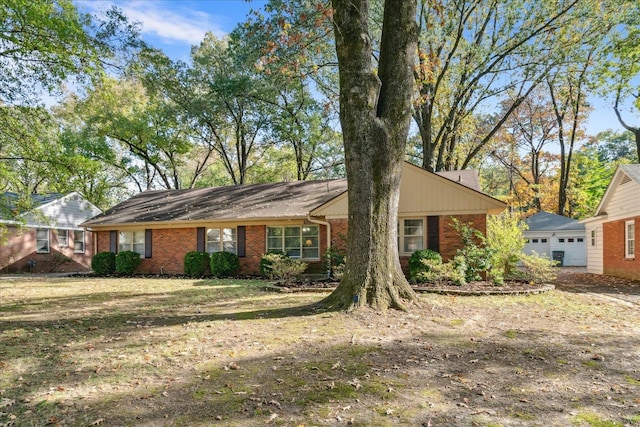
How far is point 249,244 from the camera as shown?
17.4m

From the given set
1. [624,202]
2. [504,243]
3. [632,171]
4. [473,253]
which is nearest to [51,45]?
[473,253]

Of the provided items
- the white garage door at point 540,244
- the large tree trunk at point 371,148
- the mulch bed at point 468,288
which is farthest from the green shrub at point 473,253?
the white garage door at point 540,244

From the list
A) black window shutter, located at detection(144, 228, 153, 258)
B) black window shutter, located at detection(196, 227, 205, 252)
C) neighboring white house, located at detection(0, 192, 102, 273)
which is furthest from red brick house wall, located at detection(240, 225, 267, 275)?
neighboring white house, located at detection(0, 192, 102, 273)

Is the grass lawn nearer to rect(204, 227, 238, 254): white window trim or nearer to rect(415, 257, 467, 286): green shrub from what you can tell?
rect(415, 257, 467, 286): green shrub

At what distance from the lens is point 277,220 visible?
Answer: 54.9 ft

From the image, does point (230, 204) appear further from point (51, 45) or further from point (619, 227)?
point (619, 227)

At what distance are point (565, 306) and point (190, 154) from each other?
1168 inches

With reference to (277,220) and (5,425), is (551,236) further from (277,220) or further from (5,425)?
(5,425)

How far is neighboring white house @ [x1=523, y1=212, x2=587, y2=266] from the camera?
24922 mm

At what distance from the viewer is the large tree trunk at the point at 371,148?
24.6 feet

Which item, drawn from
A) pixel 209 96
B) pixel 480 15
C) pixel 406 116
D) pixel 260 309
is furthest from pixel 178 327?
pixel 209 96

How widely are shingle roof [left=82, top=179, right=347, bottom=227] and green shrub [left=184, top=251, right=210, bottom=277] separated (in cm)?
156

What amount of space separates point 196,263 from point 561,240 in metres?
21.9

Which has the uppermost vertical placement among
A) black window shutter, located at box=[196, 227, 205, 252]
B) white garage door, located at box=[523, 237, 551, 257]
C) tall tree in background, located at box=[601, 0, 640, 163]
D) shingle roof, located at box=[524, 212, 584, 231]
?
tall tree in background, located at box=[601, 0, 640, 163]
